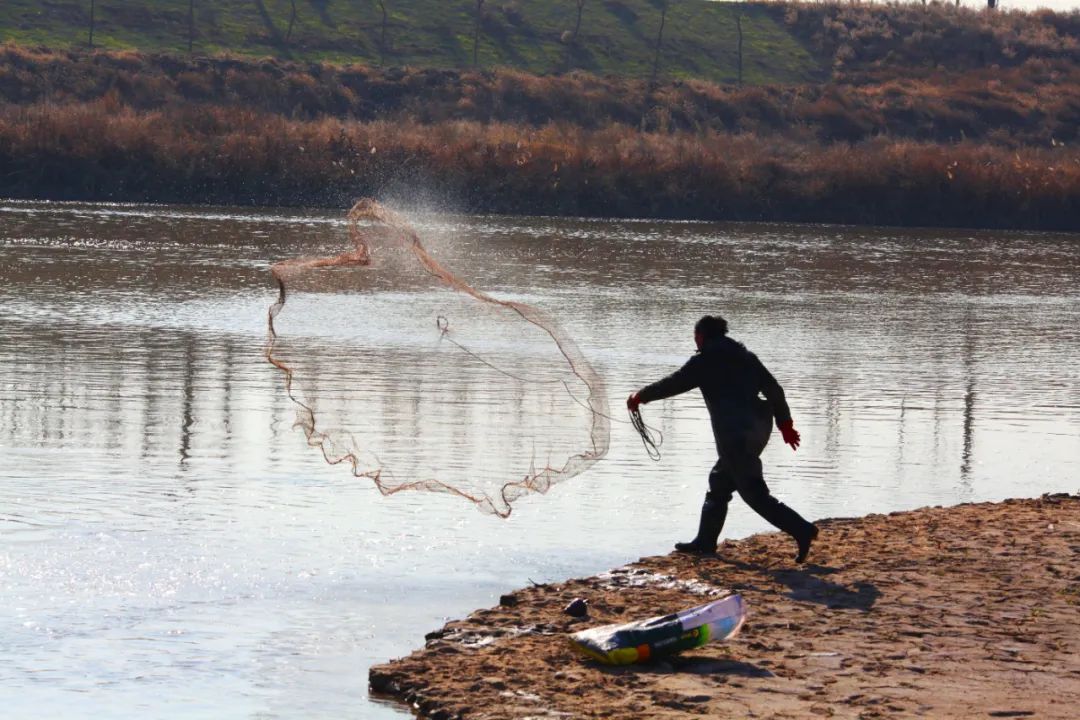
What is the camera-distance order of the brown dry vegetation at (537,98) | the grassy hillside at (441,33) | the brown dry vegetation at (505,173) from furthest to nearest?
the grassy hillside at (441,33) < the brown dry vegetation at (537,98) < the brown dry vegetation at (505,173)

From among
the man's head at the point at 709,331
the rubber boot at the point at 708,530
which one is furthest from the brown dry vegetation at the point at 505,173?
the man's head at the point at 709,331

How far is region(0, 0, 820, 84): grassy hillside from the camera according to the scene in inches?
3073

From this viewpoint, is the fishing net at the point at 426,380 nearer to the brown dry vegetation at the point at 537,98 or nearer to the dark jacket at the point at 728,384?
the dark jacket at the point at 728,384

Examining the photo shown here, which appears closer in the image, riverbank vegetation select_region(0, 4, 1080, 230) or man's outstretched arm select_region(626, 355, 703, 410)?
man's outstretched arm select_region(626, 355, 703, 410)

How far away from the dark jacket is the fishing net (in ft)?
2.95

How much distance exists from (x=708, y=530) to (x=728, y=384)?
3.26 feet

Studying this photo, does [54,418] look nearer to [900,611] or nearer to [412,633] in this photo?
[412,633]

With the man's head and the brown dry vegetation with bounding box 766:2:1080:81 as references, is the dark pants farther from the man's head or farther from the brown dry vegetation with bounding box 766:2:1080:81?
the brown dry vegetation with bounding box 766:2:1080:81

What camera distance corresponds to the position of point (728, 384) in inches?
406

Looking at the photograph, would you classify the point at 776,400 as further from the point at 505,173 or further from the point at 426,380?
the point at 505,173

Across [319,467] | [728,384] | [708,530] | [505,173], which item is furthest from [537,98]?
[728,384]

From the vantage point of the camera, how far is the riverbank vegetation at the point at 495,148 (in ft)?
166

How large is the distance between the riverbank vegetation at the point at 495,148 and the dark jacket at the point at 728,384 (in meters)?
39.4

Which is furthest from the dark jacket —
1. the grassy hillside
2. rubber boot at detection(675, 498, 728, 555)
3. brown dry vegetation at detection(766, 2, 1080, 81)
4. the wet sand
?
brown dry vegetation at detection(766, 2, 1080, 81)
